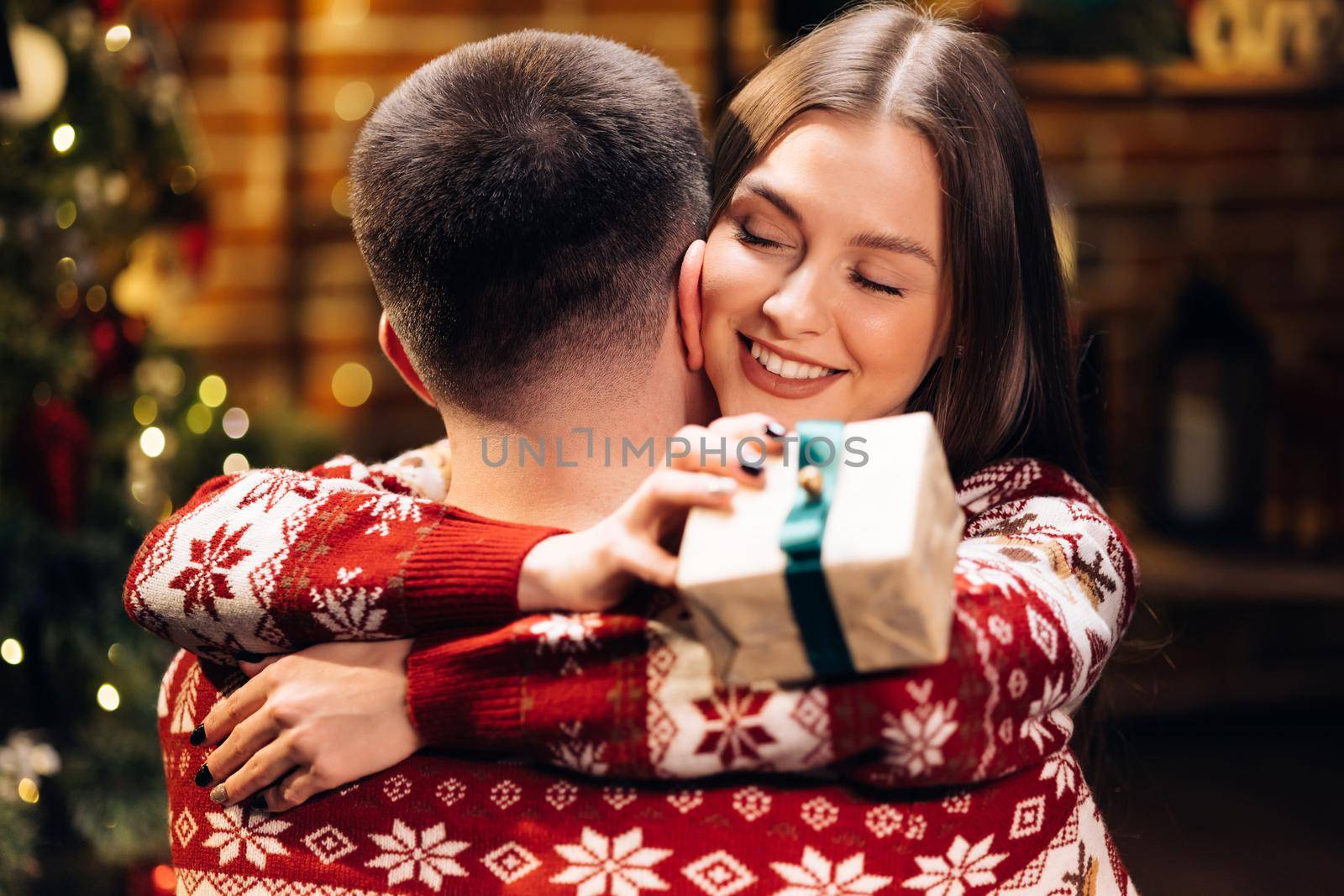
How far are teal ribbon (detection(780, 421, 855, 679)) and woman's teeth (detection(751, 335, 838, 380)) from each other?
14.5 inches

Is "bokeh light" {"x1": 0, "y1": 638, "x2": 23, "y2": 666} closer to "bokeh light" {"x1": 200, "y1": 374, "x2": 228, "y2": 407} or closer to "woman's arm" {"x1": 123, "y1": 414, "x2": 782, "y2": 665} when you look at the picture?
"bokeh light" {"x1": 200, "y1": 374, "x2": 228, "y2": 407}

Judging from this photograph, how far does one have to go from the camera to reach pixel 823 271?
1.12m

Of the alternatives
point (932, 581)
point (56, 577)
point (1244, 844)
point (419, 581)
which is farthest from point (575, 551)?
point (1244, 844)

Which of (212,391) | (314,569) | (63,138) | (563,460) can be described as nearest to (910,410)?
(563,460)

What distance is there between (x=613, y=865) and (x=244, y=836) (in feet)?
0.99

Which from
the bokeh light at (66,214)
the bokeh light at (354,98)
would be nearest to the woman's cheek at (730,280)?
the bokeh light at (66,214)

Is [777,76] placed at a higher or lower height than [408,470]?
higher

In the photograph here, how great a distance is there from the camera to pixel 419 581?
34.6 inches

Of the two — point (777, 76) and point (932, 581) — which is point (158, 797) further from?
point (932, 581)

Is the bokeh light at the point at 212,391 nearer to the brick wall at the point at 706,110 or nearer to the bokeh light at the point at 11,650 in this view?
the bokeh light at the point at 11,650

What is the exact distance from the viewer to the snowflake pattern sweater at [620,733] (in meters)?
0.80

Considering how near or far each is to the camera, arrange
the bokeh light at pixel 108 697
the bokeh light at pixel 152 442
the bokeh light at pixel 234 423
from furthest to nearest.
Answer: the bokeh light at pixel 234 423
the bokeh light at pixel 152 442
the bokeh light at pixel 108 697

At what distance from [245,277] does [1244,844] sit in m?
2.95

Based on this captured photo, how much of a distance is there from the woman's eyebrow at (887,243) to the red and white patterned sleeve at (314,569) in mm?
412
